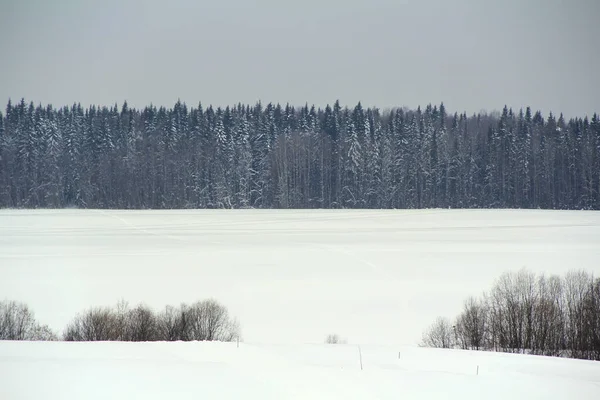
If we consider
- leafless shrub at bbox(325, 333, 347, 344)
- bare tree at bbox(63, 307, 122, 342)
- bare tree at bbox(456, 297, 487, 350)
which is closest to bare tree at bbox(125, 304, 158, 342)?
bare tree at bbox(63, 307, 122, 342)

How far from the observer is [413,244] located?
46125 mm

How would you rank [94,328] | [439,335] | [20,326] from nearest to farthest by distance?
[94,328]
[20,326]
[439,335]

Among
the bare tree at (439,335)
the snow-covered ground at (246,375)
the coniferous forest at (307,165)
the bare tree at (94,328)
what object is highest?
the coniferous forest at (307,165)

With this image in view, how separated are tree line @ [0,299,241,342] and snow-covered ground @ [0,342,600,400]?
7018 millimetres

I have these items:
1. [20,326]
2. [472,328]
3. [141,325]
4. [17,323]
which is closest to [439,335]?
[472,328]

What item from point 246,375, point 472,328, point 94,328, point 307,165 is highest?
point 307,165

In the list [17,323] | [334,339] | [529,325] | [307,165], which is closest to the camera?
[334,339]

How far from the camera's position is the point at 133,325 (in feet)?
78.3

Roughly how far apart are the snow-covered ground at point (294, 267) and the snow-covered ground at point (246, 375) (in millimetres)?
1749

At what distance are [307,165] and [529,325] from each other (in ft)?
261

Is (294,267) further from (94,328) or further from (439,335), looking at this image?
(94,328)

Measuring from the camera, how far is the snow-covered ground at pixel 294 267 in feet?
85.1

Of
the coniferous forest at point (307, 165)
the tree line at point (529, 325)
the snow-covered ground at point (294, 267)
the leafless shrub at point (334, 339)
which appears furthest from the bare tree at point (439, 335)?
the coniferous forest at point (307, 165)

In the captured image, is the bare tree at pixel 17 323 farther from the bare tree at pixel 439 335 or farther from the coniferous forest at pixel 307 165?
the coniferous forest at pixel 307 165
